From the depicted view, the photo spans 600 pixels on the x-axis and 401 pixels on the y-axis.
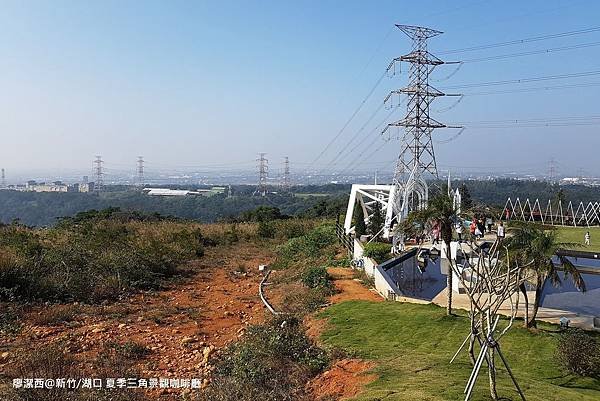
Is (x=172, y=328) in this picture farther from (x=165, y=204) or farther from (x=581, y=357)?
(x=165, y=204)

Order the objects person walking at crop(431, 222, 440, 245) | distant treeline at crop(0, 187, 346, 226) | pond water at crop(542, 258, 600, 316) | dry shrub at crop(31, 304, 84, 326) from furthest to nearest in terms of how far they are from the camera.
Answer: distant treeline at crop(0, 187, 346, 226), pond water at crop(542, 258, 600, 316), person walking at crop(431, 222, 440, 245), dry shrub at crop(31, 304, 84, 326)

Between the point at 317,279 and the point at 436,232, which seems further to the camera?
the point at 436,232

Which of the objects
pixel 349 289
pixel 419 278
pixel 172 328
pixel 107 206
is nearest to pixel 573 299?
pixel 419 278

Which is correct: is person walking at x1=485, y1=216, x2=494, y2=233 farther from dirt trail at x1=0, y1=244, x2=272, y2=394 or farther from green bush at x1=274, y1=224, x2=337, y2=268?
dirt trail at x1=0, y1=244, x2=272, y2=394

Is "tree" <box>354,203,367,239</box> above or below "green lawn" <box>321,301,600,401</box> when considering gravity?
above

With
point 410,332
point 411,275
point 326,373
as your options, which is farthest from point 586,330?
point 411,275

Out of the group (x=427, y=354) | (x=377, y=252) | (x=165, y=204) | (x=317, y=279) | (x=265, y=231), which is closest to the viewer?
(x=427, y=354)

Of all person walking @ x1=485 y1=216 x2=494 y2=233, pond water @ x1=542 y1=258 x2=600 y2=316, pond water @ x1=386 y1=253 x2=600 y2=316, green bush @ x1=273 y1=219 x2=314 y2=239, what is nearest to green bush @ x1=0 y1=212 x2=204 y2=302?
green bush @ x1=273 y1=219 x2=314 y2=239

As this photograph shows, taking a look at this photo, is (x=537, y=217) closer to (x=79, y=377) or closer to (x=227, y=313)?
(x=227, y=313)
